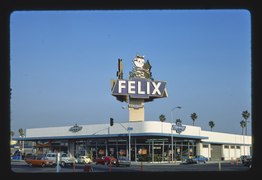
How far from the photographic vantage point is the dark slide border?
127 inches

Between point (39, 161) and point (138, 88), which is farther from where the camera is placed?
point (138, 88)

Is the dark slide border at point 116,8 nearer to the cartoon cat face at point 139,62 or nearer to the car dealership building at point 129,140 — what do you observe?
the car dealership building at point 129,140

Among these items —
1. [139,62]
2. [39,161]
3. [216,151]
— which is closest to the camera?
[39,161]

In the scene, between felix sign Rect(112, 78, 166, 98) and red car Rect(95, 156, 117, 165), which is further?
felix sign Rect(112, 78, 166, 98)

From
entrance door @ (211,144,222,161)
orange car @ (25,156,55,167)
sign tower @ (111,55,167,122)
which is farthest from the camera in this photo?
entrance door @ (211,144,222,161)

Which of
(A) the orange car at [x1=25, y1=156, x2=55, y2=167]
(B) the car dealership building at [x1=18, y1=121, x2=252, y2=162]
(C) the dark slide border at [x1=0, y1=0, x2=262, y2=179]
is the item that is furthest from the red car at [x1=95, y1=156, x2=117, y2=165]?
(C) the dark slide border at [x1=0, y1=0, x2=262, y2=179]

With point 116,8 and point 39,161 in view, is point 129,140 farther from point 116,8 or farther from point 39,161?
point 116,8

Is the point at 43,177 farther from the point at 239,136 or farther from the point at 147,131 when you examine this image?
the point at 239,136

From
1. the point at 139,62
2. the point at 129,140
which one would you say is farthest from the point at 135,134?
the point at 139,62

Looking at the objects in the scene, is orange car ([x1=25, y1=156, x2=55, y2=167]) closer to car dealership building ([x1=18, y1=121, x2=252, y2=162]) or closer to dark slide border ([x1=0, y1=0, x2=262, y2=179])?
car dealership building ([x1=18, y1=121, x2=252, y2=162])

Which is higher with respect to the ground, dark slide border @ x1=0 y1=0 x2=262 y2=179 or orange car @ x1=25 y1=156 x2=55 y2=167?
dark slide border @ x1=0 y1=0 x2=262 y2=179

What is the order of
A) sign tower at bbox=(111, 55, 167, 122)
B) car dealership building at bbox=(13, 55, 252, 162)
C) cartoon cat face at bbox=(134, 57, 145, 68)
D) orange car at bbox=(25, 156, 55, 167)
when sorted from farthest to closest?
cartoon cat face at bbox=(134, 57, 145, 68) → sign tower at bbox=(111, 55, 167, 122) → car dealership building at bbox=(13, 55, 252, 162) → orange car at bbox=(25, 156, 55, 167)

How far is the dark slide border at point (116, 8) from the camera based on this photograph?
3229 millimetres

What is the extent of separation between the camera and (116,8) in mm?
3334
